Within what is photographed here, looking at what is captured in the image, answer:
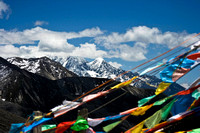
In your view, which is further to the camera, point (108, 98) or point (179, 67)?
point (108, 98)

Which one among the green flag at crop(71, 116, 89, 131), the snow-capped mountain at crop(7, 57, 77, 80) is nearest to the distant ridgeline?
the green flag at crop(71, 116, 89, 131)

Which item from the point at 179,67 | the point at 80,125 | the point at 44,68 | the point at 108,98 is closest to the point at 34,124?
the point at 80,125

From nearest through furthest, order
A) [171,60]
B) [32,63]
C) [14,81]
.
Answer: [171,60] → [14,81] → [32,63]

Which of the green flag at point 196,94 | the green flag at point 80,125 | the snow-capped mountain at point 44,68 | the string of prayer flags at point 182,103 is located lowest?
the green flag at point 80,125

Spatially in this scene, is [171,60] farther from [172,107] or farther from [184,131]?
[184,131]

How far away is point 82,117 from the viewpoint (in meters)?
4.61

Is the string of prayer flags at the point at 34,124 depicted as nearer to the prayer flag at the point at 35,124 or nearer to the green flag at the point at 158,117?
the prayer flag at the point at 35,124

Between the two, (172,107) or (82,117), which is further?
(82,117)

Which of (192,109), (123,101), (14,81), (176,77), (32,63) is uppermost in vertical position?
(32,63)

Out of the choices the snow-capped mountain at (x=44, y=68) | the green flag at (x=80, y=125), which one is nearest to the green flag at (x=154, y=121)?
the green flag at (x=80, y=125)

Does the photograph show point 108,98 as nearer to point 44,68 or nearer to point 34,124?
point 34,124

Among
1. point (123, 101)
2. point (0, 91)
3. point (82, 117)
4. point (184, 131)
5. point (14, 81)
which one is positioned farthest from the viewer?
point (123, 101)

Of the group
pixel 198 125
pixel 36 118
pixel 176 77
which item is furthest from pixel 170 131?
pixel 36 118

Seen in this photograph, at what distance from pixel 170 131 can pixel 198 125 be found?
1.42ft
